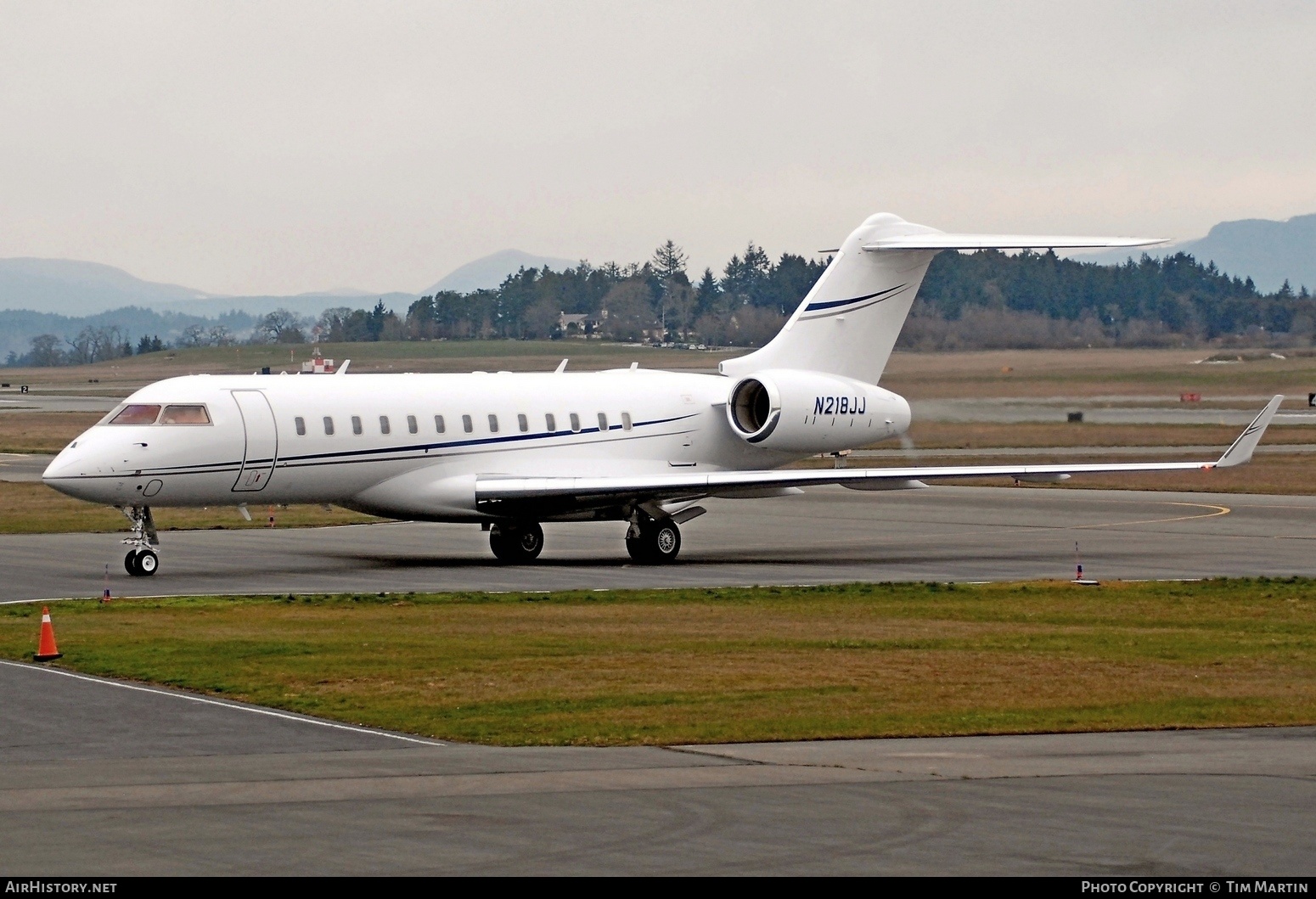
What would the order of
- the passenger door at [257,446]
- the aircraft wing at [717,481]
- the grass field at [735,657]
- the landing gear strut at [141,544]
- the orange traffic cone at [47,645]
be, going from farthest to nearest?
the aircraft wing at [717,481], the passenger door at [257,446], the landing gear strut at [141,544], the orange traffic cone at [47,645], the grass field at [735,657]

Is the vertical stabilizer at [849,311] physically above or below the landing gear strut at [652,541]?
above

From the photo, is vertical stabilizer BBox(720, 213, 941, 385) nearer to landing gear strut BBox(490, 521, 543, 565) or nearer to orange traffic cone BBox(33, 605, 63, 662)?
landing gear strut BBox(490, 521, 543, 565)

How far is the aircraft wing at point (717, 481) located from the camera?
106ft

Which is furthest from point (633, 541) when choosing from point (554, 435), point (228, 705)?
point (228, 705)

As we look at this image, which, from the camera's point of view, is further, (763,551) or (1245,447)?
(763,551)

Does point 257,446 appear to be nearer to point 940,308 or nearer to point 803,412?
point 803,412

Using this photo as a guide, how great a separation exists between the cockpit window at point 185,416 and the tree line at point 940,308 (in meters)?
18.2

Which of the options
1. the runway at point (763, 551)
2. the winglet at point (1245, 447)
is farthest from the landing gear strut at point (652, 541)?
the winglet at point (1245, 447)

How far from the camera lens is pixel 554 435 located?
34219 millimetres

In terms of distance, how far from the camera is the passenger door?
30859 mm

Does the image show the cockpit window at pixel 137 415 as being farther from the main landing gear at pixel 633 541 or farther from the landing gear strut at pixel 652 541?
the landing gear strut at pixel 652 541

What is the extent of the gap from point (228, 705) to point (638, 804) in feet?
21.2

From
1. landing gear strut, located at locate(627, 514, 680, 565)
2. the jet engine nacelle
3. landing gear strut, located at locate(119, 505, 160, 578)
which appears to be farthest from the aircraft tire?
the jet engine nacelle

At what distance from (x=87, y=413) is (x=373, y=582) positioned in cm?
7569
